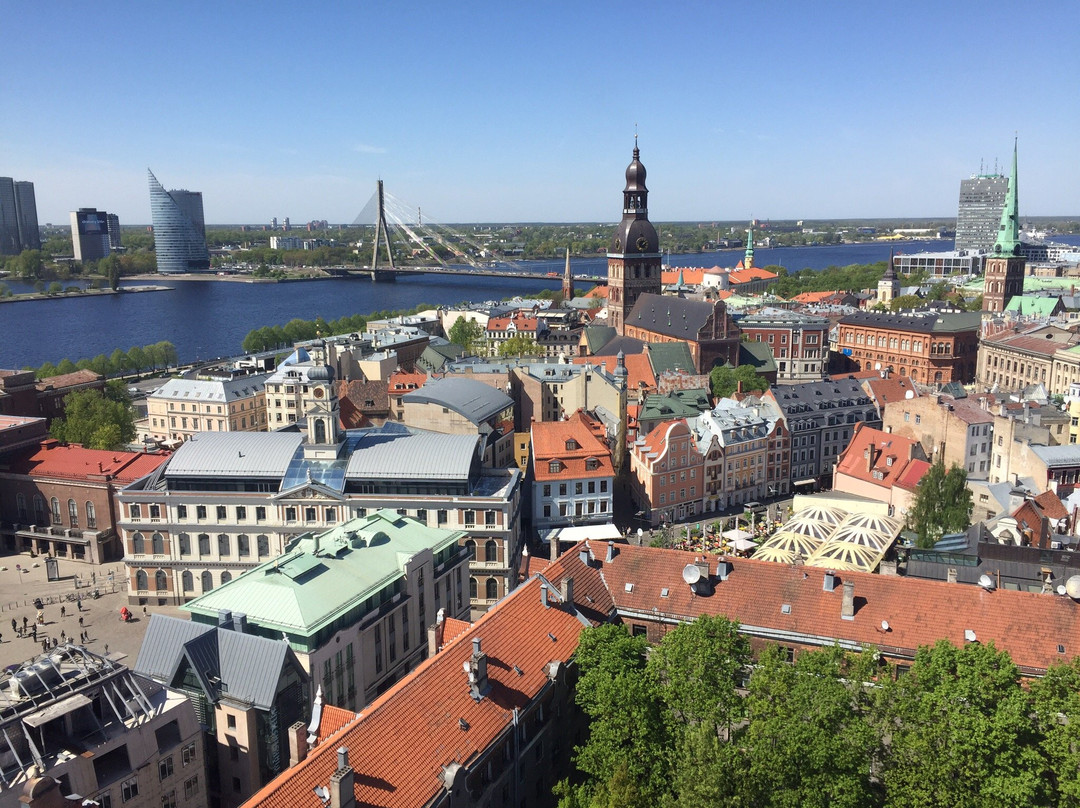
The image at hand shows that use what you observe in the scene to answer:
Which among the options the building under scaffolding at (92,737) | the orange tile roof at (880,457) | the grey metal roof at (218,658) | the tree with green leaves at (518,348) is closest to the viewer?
the building under scaffolding at (92,737)

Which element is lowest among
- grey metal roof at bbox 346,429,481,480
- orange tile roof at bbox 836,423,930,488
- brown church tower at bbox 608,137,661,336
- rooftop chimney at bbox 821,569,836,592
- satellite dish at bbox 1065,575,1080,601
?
orange tile roof at bbox 836,423,930,488

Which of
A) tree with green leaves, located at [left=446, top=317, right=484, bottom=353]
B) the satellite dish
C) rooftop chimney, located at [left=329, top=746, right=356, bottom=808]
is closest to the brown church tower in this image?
tree with green leaves, located at [left=446, top=317, right=484, bottom=353]

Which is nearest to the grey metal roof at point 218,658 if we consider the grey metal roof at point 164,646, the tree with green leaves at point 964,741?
the grey metal roof at point 164,646

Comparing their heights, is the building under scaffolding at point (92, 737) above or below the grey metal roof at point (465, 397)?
below

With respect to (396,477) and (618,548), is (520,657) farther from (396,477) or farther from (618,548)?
(396,477)

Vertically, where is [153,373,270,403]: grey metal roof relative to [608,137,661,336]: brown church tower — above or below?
below

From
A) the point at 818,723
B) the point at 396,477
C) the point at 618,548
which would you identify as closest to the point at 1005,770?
the point at 818,723

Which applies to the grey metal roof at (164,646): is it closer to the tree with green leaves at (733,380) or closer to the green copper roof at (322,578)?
the green copper roof at (322,578)

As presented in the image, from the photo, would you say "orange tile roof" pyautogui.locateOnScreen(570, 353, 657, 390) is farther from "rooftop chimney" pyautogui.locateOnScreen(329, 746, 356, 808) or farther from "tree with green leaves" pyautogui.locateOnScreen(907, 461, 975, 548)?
"rooftop chimney" pyautogui.locateOnScreen(329, 746, 356, 808)
